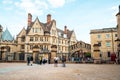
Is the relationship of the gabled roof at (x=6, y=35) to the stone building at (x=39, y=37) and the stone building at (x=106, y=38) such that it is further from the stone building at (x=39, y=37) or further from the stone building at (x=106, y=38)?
the stone building at (x=106, y=38)

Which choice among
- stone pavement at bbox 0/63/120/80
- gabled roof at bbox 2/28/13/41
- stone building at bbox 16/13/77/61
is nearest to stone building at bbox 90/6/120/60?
stone building at bbox 16/13/77/61

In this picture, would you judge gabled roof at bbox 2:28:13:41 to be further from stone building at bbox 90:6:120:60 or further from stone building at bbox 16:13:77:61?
stone building at bbox 90:6:120:60

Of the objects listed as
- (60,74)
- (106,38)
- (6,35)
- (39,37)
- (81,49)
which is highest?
(6,35)

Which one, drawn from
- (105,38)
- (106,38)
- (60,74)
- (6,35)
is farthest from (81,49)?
(60,74)

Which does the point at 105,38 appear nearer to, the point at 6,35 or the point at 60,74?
the point at 6,35

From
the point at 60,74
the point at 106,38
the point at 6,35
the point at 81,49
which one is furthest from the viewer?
the point at 6,35

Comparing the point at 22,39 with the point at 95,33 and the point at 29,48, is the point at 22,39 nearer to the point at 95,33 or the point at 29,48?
the point at 29,48

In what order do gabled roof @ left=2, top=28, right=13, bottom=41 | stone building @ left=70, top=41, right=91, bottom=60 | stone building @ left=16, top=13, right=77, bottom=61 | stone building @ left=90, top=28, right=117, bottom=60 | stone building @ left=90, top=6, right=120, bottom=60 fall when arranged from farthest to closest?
1. gabled roof @ left=2, top=28, right=13, bottom=41
2. stone building @ left=70, top=41, right=91, bottom=60
3. stone building @ left=16, top=13, right=77, bottom=61
4. stone building @ left=90, top=28, right=117, bottom=60
5. stone building @ left=90, top=6, right=120, bottom=60

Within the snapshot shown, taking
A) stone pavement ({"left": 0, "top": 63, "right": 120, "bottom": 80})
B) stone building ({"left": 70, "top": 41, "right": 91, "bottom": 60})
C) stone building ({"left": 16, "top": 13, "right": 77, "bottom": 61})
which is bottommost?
stone pavement ({"left": 0, "top": 63, "right": 120, "bottom": 80})

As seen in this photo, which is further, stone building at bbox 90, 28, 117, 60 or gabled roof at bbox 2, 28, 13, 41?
gabled roof at bbox 2, 28, 13, 41

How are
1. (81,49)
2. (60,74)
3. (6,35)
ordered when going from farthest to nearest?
(6,35)
(81,49)
(60,74)

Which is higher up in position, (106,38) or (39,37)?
(39,37)

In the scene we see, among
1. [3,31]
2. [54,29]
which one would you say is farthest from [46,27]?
[3,31]

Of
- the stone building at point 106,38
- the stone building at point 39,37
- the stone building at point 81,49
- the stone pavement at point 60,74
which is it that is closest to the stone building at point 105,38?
the stone building at point 106,38
